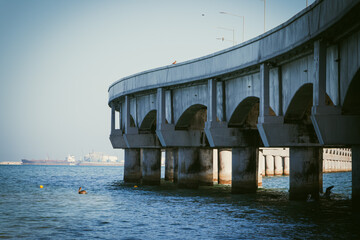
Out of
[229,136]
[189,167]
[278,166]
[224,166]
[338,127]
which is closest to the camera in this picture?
[338,127]

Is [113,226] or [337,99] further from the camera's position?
[113,226]

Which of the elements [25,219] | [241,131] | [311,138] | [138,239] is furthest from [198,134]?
[138,239]

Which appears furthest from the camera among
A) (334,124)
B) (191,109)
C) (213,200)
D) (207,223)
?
(191,109)

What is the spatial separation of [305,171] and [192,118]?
17.4 meters

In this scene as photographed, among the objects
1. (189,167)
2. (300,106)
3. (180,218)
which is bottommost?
(180,218)

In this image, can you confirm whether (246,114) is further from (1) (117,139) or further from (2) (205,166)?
(1) (117,139)

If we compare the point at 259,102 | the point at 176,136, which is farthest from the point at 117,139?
the point at 259,102

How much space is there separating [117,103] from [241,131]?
26.8 meters

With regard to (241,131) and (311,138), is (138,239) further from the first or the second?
(241,131)

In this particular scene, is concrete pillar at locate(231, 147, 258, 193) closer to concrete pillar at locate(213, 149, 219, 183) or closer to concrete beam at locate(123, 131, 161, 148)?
concrete beam at locate(123, 131, 161, 148)

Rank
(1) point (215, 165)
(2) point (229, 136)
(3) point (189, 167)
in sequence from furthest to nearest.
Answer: (1) point (215, 165) < (3) point (189, 167) < (2) point (229, 136)

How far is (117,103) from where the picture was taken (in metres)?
64.8

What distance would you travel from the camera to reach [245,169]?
136 ft

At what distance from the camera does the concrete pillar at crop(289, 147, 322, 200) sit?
33.8 metres
